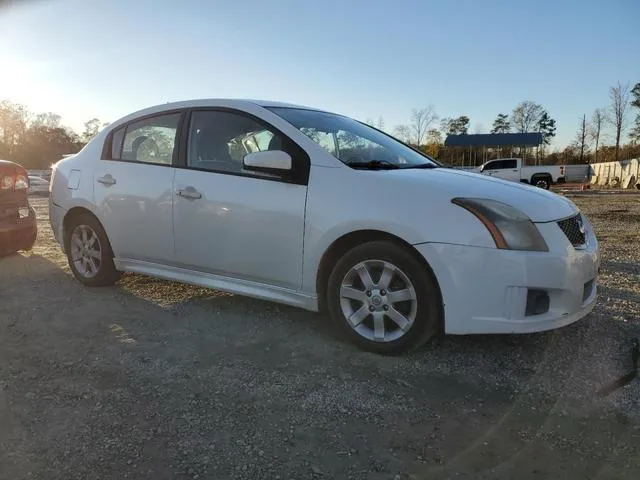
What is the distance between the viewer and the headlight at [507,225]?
3.11 m

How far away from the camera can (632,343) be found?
368 centimetres

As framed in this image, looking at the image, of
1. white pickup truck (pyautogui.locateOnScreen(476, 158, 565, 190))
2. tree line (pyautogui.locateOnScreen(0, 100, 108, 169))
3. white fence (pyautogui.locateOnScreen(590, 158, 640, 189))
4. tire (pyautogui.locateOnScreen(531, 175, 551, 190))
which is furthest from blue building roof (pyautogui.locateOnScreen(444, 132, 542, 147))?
tree line (pyautogui.locateOnScreen(0, 100, 108, 169))

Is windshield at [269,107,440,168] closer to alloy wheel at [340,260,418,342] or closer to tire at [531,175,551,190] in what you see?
alloy wheel at [340,260,418,342]

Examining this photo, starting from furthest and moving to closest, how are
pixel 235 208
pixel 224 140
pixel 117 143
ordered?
pixel 117 143, pixel 224 140, pixel 235 208

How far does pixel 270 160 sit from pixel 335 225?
65 cm

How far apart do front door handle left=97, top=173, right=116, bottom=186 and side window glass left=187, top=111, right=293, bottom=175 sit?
927 mm

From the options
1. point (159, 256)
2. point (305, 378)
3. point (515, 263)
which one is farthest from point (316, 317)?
point (515, 263)

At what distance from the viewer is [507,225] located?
314 cm

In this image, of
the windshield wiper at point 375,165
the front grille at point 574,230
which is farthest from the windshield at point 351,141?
the front grille at point 574,230

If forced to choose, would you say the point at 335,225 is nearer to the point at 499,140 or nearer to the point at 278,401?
the point at 278,401

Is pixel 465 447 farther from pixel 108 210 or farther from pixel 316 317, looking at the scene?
pixel 108 210

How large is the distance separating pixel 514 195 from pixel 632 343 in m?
1.37

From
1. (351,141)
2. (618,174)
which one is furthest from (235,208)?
(618,174)

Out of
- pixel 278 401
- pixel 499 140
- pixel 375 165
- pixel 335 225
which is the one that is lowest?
pixel 278 401
